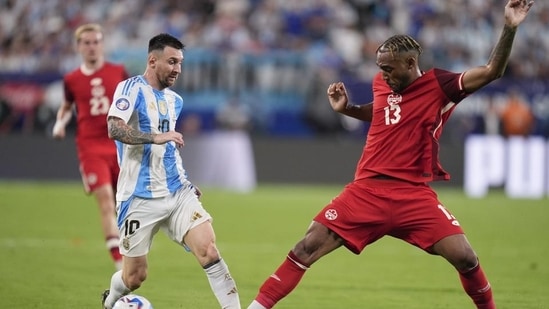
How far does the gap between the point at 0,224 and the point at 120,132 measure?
935cm

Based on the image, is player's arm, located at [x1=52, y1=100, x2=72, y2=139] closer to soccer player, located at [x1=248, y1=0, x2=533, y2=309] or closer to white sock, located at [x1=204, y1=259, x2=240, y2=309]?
white sock, located at [x1=204, y1=259, x2=240, y2=309]

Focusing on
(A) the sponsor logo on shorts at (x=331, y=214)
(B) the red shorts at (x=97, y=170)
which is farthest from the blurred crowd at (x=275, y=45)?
(A) the sponsor logo on shorts at (x=331, y=214)

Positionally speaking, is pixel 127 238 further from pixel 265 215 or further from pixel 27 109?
pixel 27 109

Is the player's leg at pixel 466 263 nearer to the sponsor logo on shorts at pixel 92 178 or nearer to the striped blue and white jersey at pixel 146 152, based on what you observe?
the striped blue and white jersey at pixel 146 152

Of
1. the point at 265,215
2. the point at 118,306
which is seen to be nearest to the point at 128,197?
the point at 118,306

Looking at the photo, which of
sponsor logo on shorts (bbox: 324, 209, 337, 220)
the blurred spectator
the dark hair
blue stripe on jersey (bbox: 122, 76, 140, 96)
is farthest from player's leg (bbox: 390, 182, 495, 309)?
the blurred spectator

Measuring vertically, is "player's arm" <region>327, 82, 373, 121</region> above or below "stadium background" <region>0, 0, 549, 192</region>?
above

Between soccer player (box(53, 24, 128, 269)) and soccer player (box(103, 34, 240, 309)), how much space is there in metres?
3.22

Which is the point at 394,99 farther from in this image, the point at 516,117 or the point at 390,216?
the point at 516,117

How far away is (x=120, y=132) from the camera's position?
25.3 ft

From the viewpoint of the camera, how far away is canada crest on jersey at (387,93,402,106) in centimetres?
791

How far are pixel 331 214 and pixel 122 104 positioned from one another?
1778mm

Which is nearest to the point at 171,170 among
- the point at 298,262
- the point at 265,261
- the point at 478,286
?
the point at 298,262

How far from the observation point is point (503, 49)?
729 cm
